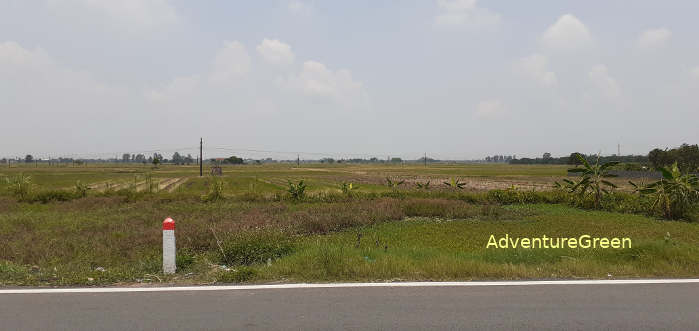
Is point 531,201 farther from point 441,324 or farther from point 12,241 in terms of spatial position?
point 12,241

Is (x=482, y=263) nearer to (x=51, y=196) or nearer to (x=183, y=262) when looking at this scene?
(x=183, y=262)

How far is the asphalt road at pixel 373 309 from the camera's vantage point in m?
3.88

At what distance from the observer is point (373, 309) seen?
14.0ft

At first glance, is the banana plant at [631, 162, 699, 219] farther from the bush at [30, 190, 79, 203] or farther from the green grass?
the bush at [30, 190, 79, 203]

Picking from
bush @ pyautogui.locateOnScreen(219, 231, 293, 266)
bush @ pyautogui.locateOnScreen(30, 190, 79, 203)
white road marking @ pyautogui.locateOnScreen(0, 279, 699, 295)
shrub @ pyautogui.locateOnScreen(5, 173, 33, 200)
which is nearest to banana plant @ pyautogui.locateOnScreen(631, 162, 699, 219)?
white road marking @ pyautogui.locateOnScreen(0, 279, 699, 295)

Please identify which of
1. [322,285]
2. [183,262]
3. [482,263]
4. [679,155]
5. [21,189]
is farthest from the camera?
[679,155]

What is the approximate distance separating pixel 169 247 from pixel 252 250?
1866 mm

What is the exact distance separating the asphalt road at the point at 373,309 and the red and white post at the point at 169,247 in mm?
906

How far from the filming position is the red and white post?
18.5 feet

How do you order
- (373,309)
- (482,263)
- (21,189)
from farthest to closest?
(21,189), (482,263), (373,309)

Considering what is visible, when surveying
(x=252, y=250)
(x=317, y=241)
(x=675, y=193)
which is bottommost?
(x=317, y=241)

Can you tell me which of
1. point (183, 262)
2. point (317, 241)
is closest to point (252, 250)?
point (183, 262)

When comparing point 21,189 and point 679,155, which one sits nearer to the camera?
point 21,189

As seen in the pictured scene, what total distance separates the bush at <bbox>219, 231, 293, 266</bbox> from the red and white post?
51.8 inches
